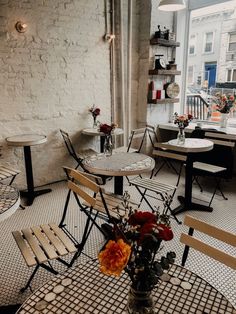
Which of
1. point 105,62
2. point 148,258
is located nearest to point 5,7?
point 105,62

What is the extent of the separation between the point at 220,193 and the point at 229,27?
295 cm

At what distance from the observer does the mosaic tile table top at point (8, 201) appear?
5.52 feet

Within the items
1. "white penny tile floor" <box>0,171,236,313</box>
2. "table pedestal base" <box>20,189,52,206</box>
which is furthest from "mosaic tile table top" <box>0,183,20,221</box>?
"table pedestal base" <box>20,189,52,206</box>

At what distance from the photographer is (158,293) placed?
118 centimetres

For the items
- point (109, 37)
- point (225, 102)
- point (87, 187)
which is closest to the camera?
point (87, 187)

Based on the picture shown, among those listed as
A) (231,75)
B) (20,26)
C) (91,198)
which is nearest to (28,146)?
(20,26)

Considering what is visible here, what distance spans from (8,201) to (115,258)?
3.94ft

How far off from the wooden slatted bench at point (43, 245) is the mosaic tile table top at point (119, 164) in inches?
29.3

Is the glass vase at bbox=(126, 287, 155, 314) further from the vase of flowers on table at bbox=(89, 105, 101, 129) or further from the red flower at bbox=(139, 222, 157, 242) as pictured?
the vase of flowers on table at bbox=(89, 105, 101, 129)

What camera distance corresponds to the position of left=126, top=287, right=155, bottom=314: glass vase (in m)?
0.98

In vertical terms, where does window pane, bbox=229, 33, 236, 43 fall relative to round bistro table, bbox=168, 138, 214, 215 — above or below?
above

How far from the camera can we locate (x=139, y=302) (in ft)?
3.26

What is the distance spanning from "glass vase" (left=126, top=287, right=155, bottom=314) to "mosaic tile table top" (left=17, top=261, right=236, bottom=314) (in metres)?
0.10

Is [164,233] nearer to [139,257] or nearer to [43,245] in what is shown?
[139,257]
